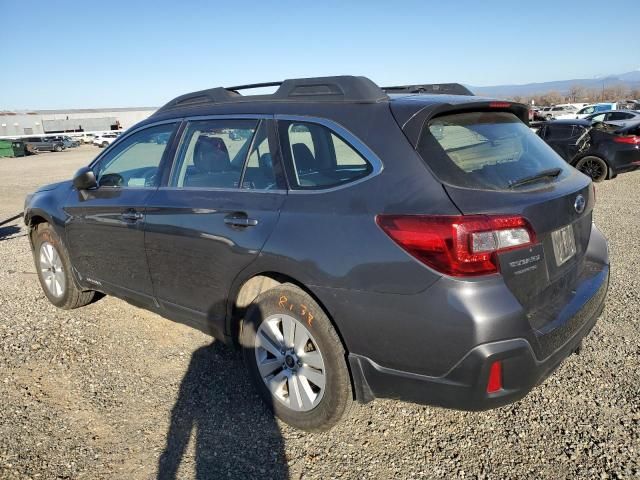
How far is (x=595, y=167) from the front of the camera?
1230 cm

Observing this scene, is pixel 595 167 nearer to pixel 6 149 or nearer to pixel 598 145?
pixel 598 145

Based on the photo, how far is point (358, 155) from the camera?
101 inches

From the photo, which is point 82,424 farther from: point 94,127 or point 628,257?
point 94,127

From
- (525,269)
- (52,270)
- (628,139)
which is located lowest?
(628,139)

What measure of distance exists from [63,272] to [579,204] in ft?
13.5

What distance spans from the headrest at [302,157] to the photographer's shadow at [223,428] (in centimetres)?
147

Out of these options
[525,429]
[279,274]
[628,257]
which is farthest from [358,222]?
[628,257]

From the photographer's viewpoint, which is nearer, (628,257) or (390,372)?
(390,372)

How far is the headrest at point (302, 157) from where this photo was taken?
9.30 ft

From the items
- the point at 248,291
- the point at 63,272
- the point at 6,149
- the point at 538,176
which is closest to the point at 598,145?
the point at 538,176

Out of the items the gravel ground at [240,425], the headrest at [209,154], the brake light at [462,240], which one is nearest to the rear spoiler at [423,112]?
the brake light at [462,240]

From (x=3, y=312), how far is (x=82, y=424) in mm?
2401

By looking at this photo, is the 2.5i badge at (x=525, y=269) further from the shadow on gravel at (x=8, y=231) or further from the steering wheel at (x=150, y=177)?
the shadow on gravel at (x=8, y=231)

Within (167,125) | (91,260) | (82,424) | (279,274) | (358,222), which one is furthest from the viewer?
(91,260)
